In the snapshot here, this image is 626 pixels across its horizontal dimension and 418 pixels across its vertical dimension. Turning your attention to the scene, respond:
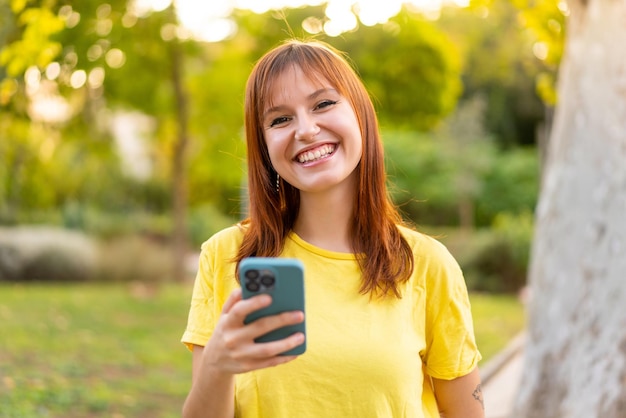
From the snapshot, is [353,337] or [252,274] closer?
[252,274]

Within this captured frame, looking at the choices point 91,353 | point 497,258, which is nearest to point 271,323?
point 91,353

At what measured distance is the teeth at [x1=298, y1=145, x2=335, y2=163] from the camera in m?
1.75

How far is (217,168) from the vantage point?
47.6 ft

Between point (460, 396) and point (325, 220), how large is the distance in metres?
0.51

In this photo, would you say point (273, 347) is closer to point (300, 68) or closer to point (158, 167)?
point (300, 68)

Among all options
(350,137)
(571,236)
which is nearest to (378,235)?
(350,137)

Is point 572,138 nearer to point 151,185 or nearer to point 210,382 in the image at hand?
point 210,382

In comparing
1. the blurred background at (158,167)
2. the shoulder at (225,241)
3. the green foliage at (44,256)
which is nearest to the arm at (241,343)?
the shoulder at (225,241)

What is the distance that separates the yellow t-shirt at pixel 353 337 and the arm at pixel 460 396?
33 mm

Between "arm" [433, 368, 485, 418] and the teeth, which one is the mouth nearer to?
the teeth

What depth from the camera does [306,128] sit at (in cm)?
173

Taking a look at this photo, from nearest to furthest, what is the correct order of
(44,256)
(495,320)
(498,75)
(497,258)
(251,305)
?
(251,305), (495,320), (44,256), (497,258), (498,75)

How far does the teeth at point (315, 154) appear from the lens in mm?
1754

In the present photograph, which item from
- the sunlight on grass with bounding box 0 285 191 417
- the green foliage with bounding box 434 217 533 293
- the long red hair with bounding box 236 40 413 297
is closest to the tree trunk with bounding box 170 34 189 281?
the sunlight on grass with bounding box 0 285 191 417
